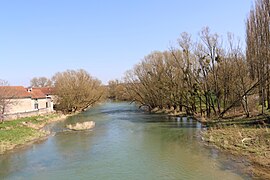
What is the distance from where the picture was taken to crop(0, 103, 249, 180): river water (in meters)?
11.7

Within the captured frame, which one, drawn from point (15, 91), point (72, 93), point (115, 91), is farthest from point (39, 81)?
point (15, 91)

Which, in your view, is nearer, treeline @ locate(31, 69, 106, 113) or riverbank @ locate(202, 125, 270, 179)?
riverbank @ locate(202, 125, 270, 179)

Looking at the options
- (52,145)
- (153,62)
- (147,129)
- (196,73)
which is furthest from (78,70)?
(52,145)

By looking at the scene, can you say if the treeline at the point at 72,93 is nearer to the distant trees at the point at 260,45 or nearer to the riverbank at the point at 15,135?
the riverbank at the point at 15,135

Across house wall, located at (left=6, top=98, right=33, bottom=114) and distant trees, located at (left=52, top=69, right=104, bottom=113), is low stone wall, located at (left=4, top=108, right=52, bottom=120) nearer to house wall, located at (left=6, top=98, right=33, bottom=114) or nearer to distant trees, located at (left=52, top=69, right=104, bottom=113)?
house wall, located at (left=6, top=98, right=33, bottom=114)

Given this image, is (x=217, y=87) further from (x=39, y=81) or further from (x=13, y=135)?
(x=39, y=81)

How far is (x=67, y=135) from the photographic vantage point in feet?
70.9

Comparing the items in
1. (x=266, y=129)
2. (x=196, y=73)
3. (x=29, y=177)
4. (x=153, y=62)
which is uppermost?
(x=153, y=62)

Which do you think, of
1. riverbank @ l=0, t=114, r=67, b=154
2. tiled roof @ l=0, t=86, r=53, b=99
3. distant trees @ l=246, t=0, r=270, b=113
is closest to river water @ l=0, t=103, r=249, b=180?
riverbank @ l=0, t=114, r=67, b=154

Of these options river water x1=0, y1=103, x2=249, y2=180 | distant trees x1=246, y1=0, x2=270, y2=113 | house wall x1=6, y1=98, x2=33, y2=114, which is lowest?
river water x1=0, y1=103, x2=249, y2=180

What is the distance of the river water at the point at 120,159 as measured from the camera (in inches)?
460

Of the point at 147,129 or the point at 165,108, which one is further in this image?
the point at 165,108

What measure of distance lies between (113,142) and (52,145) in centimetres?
392

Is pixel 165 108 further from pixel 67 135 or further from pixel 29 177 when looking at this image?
pixel 29 177
